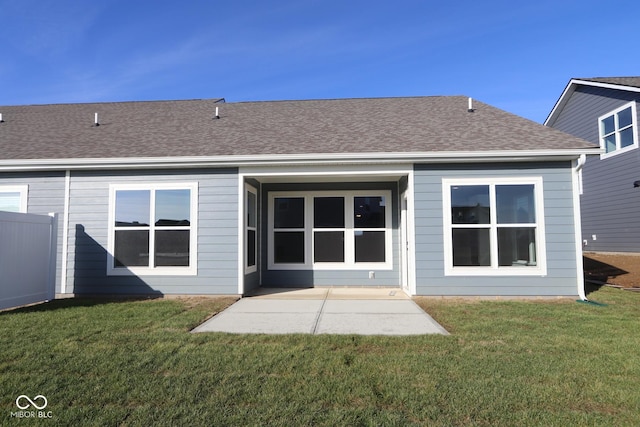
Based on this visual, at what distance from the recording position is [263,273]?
29.9ft

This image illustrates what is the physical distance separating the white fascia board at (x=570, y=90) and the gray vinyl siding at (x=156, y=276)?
44.4 feet

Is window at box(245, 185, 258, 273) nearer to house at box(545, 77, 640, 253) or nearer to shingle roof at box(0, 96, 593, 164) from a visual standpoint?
shingle roof at box(0, 96, 593, 164)

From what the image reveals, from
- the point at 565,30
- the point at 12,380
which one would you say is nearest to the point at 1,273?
the point at 12,380

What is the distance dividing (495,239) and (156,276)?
6.89 meters

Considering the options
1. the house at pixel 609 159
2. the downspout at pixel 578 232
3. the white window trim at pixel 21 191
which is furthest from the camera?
the house at pixel 609 159

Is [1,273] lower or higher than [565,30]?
lower

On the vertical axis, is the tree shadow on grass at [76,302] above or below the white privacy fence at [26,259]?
below

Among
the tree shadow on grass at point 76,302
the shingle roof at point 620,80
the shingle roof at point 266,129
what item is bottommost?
the tree shadow on grass at point 76,302

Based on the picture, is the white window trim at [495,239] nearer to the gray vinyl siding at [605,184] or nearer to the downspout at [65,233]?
the downspout at [65,233]

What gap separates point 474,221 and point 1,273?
334 inches

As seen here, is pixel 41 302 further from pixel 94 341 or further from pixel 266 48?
pixel 266 48

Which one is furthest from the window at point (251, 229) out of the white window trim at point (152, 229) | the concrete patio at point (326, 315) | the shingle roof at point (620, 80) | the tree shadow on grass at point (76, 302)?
the shingle roof at point (620, 80)

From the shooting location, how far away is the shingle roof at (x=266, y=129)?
25.3 feet

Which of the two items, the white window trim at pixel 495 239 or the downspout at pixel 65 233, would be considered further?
the downspout at pixel 65 233
